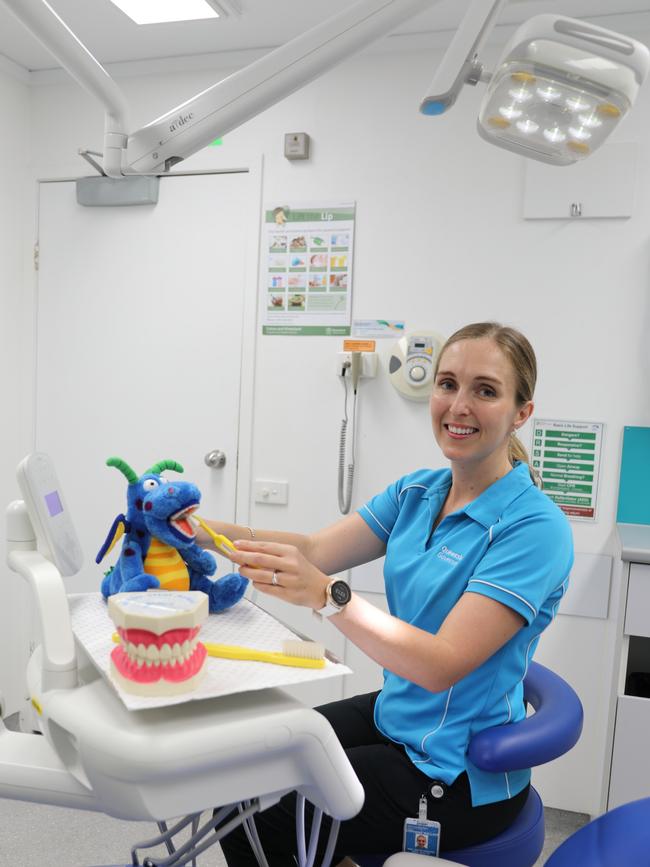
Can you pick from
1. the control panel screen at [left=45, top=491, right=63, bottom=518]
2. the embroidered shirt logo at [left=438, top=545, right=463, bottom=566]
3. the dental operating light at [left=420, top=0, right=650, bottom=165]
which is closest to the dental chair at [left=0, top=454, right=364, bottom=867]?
the control panel screen at [left=45, top=491, right=63, bottom=518]

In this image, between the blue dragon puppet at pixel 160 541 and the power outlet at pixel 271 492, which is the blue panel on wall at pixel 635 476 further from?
the blue dragon puppet at pixel 160 541

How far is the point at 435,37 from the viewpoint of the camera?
226 centimetres

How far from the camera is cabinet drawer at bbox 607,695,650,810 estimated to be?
5.88 ft

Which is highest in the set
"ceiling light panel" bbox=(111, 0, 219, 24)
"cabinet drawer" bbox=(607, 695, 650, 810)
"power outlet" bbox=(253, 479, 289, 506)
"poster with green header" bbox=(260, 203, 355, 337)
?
"ceiling light panel" bbox=(111, 0, 219, 24)

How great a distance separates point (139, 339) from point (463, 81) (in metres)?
1.93

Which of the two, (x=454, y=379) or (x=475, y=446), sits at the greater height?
(x=454, y=379)

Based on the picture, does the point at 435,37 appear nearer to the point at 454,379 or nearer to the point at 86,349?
the point at 454,379

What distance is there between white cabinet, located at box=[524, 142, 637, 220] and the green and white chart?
643 mm

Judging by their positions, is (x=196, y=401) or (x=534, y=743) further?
(x=196, y=401)

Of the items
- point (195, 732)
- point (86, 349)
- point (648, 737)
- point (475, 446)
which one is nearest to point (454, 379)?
point (475, 446)

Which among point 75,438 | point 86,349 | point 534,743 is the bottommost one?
point 534,743

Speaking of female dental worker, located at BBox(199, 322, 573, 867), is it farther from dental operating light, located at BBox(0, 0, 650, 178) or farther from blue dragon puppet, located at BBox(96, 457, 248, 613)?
dental operating light, located at BBox(0, 0, 650, 178)

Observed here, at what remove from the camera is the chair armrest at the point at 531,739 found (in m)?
1.09

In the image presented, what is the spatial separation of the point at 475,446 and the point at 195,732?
795 mm
